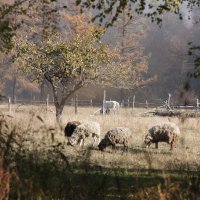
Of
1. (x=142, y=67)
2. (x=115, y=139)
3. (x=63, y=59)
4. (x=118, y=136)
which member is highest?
(x=142, y=67)

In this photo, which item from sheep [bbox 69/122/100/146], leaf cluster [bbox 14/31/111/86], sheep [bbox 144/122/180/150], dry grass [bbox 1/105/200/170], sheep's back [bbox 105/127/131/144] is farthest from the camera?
leaf cluster [bbox 14/31/111/86]

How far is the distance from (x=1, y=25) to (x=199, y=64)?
131 inches

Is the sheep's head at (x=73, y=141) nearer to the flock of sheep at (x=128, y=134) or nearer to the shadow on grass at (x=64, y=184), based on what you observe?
the flock of sheep at (x=128, y=134)

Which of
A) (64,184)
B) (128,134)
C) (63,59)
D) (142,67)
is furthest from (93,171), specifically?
(142,67)

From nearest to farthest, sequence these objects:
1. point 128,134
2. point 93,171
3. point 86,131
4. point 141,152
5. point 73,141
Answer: point 93,171, point 141,152, point 128,134, point 73,141, point 86,131

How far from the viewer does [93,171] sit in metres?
6.97

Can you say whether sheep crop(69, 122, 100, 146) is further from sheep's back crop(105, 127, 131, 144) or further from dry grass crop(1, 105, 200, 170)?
sheep's back crop(105, 127, 131, 144)

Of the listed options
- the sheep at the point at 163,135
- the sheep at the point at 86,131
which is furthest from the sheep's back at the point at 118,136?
the sheep at the point at 86,131

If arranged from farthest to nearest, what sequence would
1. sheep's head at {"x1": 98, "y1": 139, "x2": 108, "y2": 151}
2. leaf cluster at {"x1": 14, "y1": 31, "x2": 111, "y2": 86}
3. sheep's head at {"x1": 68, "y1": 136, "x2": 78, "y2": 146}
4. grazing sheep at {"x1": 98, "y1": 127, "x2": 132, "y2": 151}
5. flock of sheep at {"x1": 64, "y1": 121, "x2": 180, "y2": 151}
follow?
leaf cluster at {"x1": 14, "y1": 31, "x2": 111, "y2": 86} → sheep's head at {"x1": 68, "y1": 136, "x2": 78, "y2": 146} → flock of sheep at {"x1": 64, "y1": 121, "x2": 180, "y2": 151} → grazing sheep at {"x1": 98, "y1": 127, "x2": 132, "y2": 151} → sheep's head at {"x1": 98, "y1": 139, "x2": 108, "y2": 151}

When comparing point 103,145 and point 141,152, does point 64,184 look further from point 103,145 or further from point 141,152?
point 103,145

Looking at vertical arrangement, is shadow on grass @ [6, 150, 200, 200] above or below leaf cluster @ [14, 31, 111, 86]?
below

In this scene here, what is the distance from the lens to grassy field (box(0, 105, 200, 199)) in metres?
4.82

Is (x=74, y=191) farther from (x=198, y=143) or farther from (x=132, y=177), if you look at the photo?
(x=198, y=143)

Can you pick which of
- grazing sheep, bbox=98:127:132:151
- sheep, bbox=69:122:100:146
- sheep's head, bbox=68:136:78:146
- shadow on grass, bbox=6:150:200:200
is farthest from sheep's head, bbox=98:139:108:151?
shadow on grass, bbox=6:150:200:200
